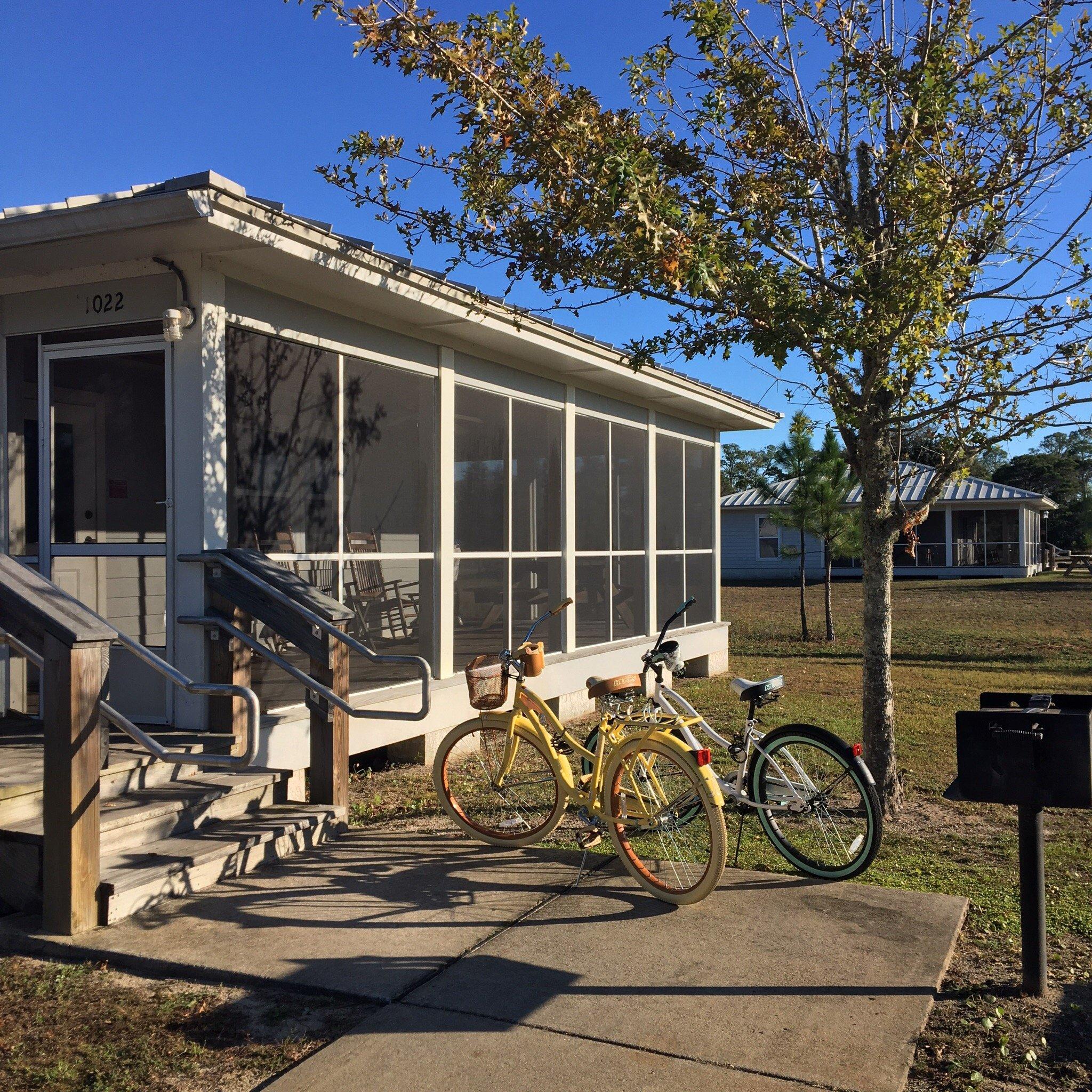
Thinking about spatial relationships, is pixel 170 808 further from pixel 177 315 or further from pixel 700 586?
pixel 700 586

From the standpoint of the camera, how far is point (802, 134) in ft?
21.8

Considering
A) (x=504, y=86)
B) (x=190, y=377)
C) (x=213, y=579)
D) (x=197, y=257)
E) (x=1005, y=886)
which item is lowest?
(x=1005, y=886)

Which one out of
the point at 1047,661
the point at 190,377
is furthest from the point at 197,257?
the point at 1047,661

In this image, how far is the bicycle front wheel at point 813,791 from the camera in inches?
174

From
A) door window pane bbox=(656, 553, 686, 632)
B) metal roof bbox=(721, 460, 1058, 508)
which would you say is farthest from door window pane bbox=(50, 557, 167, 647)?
metal roof bbox=(721, 460, 1058, 508)

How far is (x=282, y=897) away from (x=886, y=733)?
148 inches

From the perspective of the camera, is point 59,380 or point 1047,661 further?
point 1047,661

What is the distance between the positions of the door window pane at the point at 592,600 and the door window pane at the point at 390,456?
2715mm

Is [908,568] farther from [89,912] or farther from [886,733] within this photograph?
[89,912]

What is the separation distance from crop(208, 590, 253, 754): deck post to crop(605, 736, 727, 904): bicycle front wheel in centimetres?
222

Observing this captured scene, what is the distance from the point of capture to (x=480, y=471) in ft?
27.9

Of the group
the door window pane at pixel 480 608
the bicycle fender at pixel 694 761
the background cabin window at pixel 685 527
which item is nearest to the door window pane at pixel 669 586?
the background cabin window at pixel 685 527

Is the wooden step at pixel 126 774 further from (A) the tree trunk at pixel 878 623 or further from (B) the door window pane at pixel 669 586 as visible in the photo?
(B) the door window pane at pixel 669 586

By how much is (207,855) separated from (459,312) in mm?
4142
